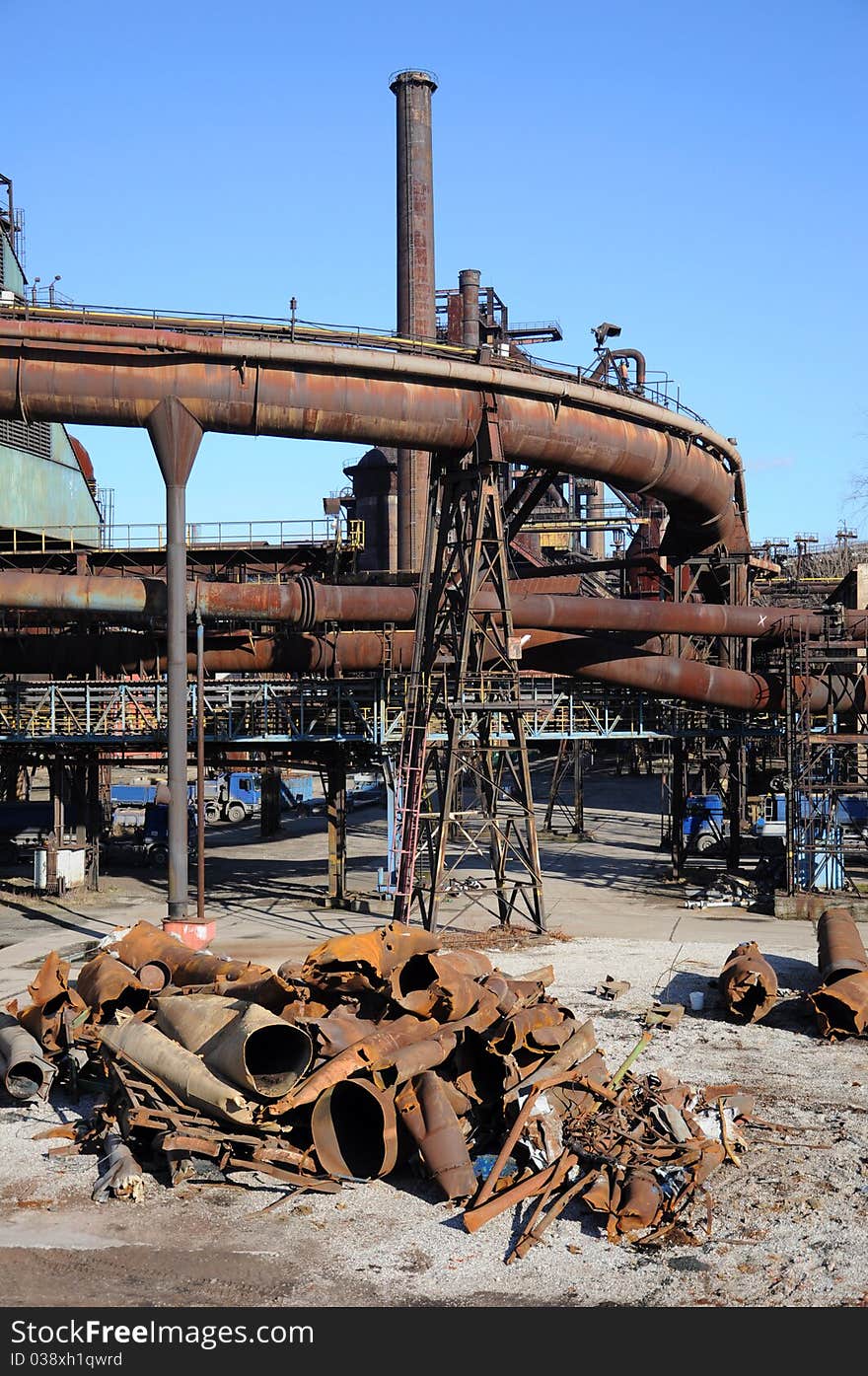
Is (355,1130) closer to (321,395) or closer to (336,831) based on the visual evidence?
(321,395)

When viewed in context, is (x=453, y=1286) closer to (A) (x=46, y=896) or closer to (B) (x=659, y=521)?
(A) (x=46, y=896)

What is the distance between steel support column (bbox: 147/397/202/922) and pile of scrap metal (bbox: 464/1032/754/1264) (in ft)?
34.1

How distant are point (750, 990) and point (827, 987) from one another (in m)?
1.18

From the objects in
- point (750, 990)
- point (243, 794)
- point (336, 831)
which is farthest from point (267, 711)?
point (243, 794)

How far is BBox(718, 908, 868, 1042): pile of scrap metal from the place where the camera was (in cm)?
1608

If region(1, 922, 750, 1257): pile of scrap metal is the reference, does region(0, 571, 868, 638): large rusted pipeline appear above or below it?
above

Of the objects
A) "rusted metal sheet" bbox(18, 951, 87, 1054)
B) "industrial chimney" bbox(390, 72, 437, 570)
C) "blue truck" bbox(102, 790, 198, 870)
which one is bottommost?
"blue truck" bbox(102, 790, 198, 870)

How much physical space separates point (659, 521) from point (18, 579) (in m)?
32.0

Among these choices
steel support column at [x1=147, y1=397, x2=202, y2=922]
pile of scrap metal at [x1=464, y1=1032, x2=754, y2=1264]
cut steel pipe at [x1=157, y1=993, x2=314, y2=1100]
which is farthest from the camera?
steel support column at [x1=147, y1=397, x2=202, y2=922]

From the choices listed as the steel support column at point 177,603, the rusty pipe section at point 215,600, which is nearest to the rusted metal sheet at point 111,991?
the steel support column at point 177,603

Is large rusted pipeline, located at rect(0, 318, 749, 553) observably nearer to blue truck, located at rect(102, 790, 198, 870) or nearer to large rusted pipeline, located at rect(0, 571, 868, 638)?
large rusted pipeline, located at rect(0, 571, 868, 638)

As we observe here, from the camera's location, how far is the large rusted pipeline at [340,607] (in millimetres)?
23484

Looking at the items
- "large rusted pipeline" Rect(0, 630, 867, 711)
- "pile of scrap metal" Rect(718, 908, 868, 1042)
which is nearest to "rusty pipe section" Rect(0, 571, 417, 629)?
"large rusted pipeline" Rect(0, 630, 867, 711)
